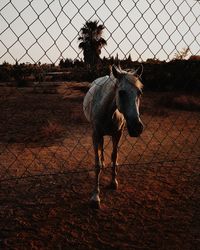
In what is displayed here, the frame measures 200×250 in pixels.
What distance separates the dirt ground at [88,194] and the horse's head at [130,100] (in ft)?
2.06

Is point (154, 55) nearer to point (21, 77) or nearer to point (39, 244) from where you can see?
point (39, 244)

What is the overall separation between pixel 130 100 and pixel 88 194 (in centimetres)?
178

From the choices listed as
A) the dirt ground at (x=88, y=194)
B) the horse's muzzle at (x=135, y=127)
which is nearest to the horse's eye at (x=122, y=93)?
the horse's muzzle at (x=135, y=127)

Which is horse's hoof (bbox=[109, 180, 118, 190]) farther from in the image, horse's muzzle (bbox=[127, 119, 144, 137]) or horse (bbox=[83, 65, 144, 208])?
horse's muzzle (bbox=[127, 119, 144, 137])

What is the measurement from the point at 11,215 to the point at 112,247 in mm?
1260

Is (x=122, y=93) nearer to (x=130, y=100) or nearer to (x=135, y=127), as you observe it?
(x=130, y=100)

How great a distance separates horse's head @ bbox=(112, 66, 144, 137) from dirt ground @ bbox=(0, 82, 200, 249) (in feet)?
2.06

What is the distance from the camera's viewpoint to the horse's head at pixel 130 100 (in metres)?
2.81

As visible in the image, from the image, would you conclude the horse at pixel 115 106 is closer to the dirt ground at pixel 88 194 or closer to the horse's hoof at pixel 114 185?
the horse's hoof at pixel 114 185

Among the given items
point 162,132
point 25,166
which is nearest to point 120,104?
point 25,166

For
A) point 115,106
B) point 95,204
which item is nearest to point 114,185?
point 95,204

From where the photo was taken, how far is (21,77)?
70.5ft

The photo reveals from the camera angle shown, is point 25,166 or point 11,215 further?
point 25,166

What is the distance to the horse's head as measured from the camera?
111 inches
